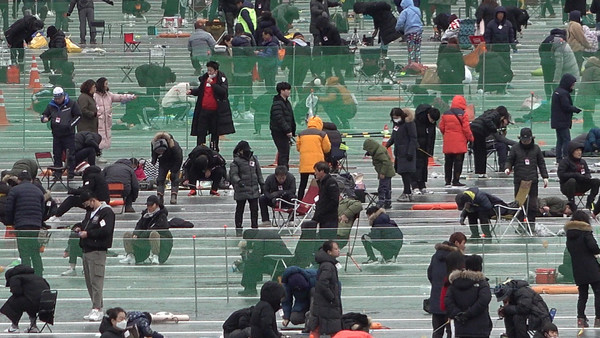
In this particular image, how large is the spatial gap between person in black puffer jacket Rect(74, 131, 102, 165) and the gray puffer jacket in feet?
13.1

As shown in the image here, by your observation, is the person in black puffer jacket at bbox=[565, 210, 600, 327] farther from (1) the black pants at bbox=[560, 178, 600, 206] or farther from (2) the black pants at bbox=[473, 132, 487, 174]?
(2) the black pants at bbox=[473, 132, 487, 174]

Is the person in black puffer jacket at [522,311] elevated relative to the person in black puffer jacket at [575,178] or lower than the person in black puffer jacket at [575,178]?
lower

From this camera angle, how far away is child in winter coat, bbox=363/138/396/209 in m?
28.0

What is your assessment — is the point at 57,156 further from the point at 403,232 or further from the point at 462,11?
the point at 462,11

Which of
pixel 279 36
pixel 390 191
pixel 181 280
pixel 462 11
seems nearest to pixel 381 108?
pixel 279 36

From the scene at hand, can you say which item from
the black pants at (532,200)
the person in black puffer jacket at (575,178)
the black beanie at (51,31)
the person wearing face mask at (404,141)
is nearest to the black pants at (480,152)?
the person wearing face mask at (404,141)

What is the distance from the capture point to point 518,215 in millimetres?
26547

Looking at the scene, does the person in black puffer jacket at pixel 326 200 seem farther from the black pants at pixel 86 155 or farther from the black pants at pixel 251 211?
the black pants at pixel 86 155

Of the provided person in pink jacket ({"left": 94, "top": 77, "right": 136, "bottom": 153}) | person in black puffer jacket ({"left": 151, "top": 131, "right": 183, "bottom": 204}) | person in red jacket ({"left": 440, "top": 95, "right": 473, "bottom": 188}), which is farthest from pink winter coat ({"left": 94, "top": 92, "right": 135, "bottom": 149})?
person in red jacket ({"left": 440, "top": 95, "right": 473, "bottom": 188})

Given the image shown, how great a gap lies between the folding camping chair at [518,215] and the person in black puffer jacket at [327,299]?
10.5 feet

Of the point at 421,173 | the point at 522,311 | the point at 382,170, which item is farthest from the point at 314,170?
the point at 522,311

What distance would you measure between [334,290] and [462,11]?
→ 68.3 feet

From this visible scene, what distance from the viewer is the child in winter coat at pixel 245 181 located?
26.6 m

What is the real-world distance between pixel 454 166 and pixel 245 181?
4.48 m
